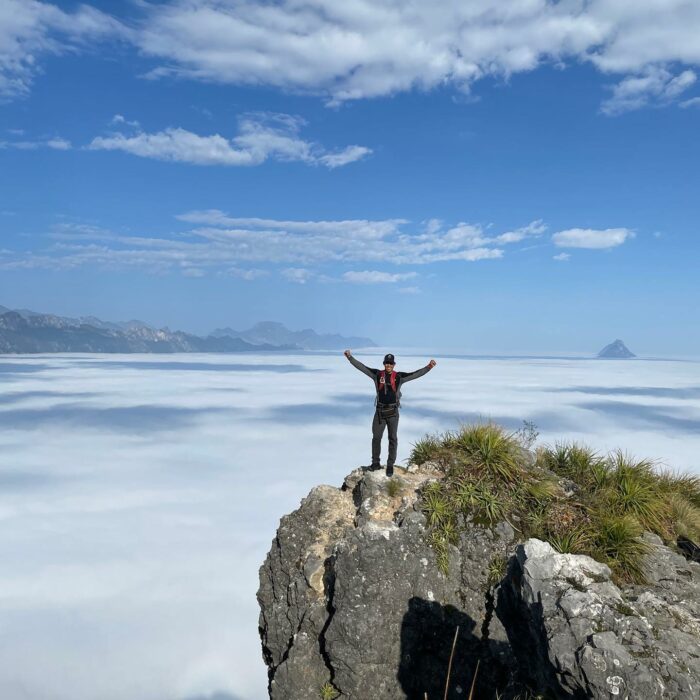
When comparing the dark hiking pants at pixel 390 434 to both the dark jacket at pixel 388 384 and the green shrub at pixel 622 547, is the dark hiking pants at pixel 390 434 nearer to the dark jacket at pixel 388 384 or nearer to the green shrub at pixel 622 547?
the dark jacket at pixel 388 384

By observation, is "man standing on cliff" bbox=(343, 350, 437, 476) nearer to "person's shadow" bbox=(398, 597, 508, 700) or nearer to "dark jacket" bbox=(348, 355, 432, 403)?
"dark jacket" bbox=(348, 355, 432, 403)

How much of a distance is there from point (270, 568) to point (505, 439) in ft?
23.2

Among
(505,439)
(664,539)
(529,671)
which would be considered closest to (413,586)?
(529,671)

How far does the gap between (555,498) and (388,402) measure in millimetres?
4778

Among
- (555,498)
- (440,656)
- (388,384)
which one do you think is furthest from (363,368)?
(440,656)

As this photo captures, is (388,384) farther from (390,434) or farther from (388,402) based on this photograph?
(390,434)

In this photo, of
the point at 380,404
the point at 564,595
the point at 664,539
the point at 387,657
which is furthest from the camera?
the point at 380,404

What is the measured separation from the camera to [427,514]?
12.7m

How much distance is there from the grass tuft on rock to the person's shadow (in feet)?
3.44

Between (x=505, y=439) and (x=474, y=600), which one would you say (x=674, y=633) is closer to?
(x=474, y=600)

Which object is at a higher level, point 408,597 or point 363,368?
point 363,368

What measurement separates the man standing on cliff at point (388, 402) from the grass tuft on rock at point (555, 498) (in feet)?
4.14

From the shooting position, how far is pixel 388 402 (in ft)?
47.0

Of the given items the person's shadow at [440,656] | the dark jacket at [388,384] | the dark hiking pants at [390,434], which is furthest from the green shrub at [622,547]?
the dark jacket at [388,384]
